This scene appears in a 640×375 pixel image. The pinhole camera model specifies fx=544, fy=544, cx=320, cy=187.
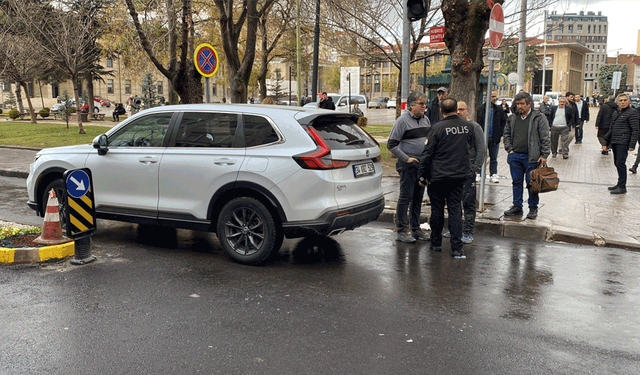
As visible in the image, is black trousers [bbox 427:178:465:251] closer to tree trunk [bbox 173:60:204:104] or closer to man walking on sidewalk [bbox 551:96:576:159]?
man walking on sidewalk [bbox 551:96:576:159]

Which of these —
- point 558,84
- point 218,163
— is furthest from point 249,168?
point 558,84

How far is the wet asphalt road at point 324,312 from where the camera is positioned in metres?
3.68

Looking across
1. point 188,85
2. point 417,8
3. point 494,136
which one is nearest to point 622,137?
point 494,136

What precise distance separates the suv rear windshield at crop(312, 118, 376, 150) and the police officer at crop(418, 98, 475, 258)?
713 mm

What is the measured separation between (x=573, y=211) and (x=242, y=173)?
19.0 feet

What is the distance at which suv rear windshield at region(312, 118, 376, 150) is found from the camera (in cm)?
579

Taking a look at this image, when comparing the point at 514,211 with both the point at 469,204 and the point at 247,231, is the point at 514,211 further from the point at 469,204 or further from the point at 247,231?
the point at 247,231

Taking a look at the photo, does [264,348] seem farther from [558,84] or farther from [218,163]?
[558,84]

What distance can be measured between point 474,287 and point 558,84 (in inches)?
4160

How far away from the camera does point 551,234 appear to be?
751 cm

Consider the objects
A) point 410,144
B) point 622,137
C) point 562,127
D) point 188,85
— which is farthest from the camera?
point 188,85

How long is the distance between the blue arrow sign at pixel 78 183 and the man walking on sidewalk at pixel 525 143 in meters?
5.94

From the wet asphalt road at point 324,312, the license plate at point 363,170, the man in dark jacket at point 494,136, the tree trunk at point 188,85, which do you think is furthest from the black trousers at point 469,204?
the tree trunk at point 188,85

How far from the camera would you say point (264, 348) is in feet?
12.7
